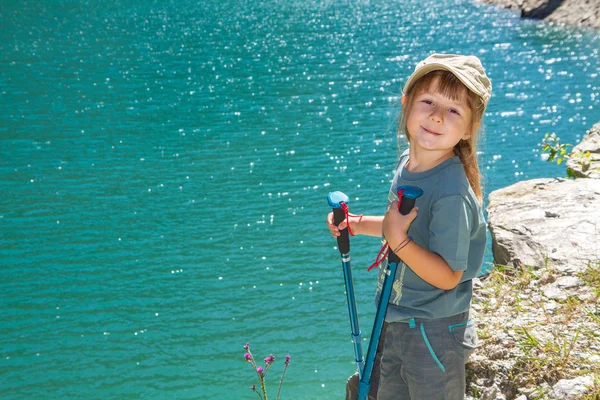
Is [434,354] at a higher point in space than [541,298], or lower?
higher

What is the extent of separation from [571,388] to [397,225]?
1525mm

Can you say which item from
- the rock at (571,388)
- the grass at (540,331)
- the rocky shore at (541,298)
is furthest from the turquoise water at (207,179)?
the rock at (571,388)

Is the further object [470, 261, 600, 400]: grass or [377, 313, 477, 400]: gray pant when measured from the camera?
[470, 261, 600, 400]: grass

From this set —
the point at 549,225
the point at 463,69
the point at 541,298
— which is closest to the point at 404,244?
the point at 463,69

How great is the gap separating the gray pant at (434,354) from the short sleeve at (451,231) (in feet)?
1.03

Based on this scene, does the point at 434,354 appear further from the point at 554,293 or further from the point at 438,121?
the point at 554,293

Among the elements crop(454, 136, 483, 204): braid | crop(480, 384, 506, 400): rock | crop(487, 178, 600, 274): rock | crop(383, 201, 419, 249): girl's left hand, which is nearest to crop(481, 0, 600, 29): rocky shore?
crop(487, 178, 600, 274): rock

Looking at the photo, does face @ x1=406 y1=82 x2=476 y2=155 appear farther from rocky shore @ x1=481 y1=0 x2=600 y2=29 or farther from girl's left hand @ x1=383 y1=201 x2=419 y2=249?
→ rocky shore @ x1=481 y1=0 x2=600 y2=29

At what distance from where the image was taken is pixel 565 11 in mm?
28172

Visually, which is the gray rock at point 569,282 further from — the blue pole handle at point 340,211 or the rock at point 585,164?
the rock at point 585,164

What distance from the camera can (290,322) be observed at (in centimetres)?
823

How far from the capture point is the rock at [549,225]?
5203 millimetres

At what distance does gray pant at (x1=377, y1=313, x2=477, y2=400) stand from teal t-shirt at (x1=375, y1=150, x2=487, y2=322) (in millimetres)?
51

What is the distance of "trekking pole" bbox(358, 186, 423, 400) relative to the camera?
276 centimetres
